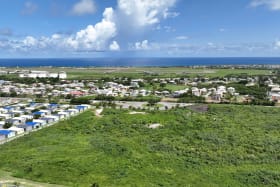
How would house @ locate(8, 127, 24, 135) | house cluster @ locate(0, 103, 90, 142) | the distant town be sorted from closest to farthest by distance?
house @ locate(8, 127, 24, 135)
house cluster @ locate(0, 103, 90, 142)
the distant town

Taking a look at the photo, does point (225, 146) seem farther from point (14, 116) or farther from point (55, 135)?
point (14, 116)

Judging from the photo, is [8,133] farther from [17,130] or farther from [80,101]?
[80,101]

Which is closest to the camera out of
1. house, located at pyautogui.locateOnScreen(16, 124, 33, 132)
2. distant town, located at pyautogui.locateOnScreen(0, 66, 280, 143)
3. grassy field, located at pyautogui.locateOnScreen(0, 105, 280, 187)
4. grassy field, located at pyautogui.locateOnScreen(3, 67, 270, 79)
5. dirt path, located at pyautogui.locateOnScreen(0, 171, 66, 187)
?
dirt path, located at pyautogui.locateOnScreen(0, 171, 66, 187)

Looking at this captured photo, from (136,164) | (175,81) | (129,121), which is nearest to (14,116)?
(129,121)

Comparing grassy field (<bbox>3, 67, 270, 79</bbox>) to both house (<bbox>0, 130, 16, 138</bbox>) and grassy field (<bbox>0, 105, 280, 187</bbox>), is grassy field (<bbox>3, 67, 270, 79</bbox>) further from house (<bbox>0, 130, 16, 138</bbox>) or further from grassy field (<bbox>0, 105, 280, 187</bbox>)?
house (<bbox>0, 130, 16, 138</bbox>)

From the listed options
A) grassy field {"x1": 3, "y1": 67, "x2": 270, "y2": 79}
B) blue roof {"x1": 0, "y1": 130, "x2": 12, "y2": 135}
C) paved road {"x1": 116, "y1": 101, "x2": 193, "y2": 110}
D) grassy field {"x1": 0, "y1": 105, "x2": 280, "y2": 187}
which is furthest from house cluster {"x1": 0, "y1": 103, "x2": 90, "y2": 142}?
grassy field {"x1": 3, "y1": 67, "x2": 270, "y2": 79}

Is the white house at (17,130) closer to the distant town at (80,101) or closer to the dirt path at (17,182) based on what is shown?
the distant town at (80,101)
